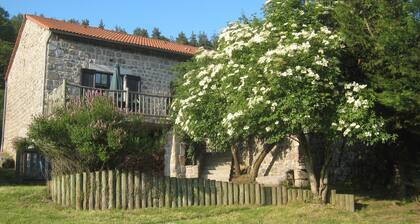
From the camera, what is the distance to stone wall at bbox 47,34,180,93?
19.8 m

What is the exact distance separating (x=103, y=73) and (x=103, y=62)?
0.44 m

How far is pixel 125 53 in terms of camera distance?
844 inches

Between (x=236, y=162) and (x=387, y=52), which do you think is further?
(x=236, y=162)

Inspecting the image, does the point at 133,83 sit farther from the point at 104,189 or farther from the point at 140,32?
the point at 140,32

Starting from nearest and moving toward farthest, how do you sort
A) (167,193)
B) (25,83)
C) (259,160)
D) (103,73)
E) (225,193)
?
1. (167,193)
2. (225,193)
3. (259,160)
4. (103,73)
5. (25,83)

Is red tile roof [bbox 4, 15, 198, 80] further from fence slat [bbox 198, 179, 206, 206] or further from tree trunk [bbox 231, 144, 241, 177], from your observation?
fence slat [bbox 198, 179, 206, 206]

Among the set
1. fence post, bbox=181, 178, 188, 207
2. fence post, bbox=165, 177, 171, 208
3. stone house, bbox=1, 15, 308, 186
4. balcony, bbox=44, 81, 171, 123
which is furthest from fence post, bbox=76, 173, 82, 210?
stone house, bbox=1, 15, 308, 186

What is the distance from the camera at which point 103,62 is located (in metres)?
20.8

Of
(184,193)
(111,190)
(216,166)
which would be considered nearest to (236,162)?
(216,166)

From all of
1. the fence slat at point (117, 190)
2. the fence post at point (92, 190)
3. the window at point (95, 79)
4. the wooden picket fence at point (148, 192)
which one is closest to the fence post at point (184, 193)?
the wooden picket fence at point (148, 192)

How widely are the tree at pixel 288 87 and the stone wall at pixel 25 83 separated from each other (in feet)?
29.6

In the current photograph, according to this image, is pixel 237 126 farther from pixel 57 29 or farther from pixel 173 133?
pixel 57 29

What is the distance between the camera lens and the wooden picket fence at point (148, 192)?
40.9 feet

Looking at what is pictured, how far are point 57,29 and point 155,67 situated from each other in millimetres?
4417
